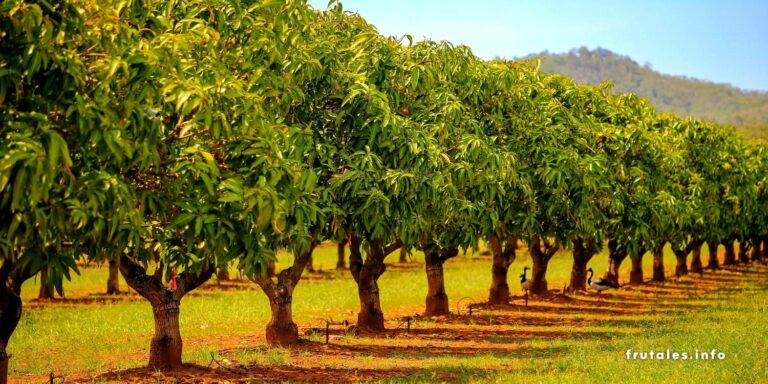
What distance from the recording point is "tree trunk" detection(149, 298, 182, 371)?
70.8 feet

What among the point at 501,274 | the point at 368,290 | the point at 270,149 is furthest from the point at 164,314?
the point at 501,274

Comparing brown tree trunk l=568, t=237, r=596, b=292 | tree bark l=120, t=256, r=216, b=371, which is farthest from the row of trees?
brown tree trunk l=568, t=237, r=596, b=292

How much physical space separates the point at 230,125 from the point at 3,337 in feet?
23.1

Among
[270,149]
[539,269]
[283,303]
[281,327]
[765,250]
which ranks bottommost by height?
[281,327]

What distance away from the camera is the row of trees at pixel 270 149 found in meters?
11.8

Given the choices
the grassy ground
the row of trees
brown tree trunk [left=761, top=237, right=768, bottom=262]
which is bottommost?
the grassy ground

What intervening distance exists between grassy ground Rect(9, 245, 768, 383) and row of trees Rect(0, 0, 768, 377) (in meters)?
2.37

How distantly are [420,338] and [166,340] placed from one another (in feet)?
35.6

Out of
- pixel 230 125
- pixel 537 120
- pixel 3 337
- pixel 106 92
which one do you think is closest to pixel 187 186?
pixel 230 125

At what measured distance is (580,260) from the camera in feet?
160

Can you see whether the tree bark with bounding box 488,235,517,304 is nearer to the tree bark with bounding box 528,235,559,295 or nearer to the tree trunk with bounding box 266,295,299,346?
the tree bark with bounding box 528,235,559,295

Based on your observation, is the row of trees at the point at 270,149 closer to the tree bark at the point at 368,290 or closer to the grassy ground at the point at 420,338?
the tree bark at the point at 368,290

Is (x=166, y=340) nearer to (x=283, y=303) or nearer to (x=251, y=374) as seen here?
(x=251, y=374)

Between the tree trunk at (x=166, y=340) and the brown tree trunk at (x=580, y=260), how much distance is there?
1104 inches
